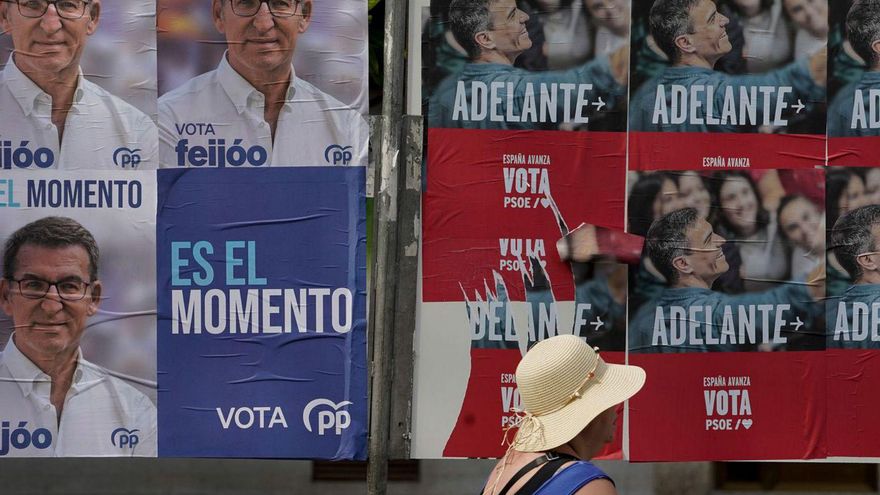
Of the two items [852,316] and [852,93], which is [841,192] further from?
[852,316]

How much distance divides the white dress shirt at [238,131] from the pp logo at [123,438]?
43.3 inches

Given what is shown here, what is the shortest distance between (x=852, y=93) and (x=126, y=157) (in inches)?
121

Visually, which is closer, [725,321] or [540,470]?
[540,470]

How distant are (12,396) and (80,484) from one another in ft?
17.5

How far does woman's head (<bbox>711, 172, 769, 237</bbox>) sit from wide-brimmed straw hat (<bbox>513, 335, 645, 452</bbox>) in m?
1.92

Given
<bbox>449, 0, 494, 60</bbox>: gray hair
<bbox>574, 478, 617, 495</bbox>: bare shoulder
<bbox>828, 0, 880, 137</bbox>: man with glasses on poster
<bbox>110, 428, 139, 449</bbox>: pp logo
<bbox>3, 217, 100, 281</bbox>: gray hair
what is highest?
<bbox>449, 0, 494, 60</bbox>: gray hair

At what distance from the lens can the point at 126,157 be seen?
15.8ft

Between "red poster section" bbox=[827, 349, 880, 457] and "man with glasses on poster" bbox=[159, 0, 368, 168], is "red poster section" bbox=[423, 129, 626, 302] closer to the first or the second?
"man with glasses on poster" bbox=[159, 0, 368, 168]

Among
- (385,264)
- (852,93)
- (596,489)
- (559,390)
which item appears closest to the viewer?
(596,489)

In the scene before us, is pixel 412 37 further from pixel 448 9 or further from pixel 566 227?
pixel 566 227

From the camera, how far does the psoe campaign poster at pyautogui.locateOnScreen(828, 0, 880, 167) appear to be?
196 inches

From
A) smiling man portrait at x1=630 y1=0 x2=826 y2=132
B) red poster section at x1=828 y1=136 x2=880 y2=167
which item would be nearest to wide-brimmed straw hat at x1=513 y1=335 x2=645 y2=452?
smiling man portrait at x1=630 y1=0 x2=826 y2=132

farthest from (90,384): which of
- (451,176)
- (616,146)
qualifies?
(616,146)

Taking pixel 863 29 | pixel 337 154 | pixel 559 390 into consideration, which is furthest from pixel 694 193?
pixel 559 390
